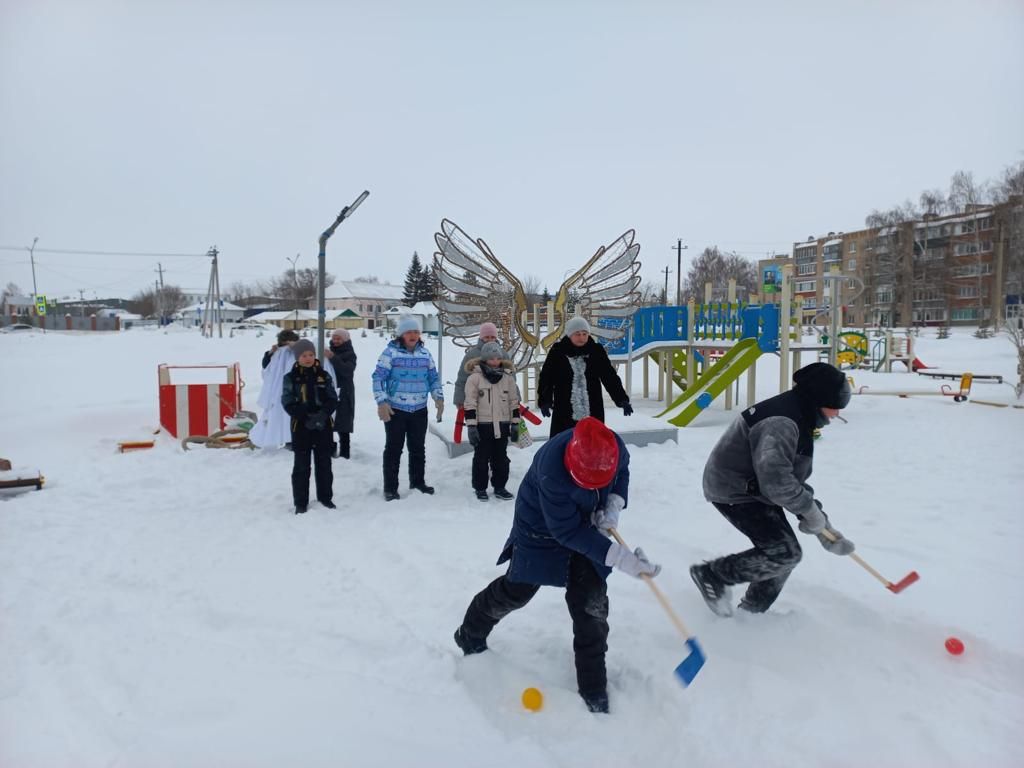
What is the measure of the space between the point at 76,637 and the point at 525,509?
2.58 meters

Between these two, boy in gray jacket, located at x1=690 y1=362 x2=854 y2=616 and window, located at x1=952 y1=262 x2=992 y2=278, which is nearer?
boy in gray jacket, located at x1=690 y1=362 x2=854 y2=616

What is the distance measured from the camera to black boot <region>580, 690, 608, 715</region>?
2.97 metres

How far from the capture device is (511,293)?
407 inches

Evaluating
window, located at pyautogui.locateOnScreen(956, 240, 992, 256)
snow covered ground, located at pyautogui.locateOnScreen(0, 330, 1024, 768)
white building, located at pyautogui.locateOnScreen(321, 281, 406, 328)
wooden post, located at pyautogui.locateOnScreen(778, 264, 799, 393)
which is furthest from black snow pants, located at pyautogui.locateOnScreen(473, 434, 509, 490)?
white building, located at pyautogui.locateOnScreen(321, 281, 406, 328)

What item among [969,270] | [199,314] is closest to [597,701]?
[969,270]

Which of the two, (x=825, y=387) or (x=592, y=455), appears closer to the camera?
(x=592, y=455)

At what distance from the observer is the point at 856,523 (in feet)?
17.9

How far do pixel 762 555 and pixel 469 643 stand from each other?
1.61 metres

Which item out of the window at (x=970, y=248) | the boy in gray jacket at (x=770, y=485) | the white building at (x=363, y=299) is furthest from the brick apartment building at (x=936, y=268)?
the white building at (x=363, y=299)

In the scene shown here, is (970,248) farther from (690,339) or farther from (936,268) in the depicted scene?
(690,339)

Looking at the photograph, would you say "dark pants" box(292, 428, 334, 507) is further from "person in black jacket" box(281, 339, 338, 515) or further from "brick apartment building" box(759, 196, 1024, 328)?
"brick apartment building" box(759, 196, 1024, 328)

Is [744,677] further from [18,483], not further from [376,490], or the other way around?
[18,483]

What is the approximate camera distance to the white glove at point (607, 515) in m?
3.01

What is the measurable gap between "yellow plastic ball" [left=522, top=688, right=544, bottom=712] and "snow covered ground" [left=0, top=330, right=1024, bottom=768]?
57 mm
